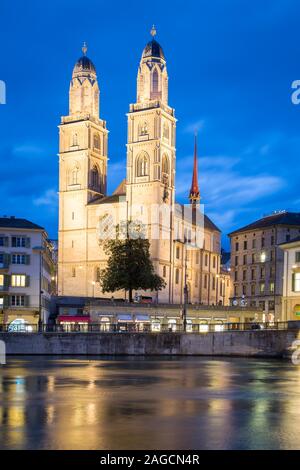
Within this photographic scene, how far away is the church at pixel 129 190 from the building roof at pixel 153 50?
0.20 m

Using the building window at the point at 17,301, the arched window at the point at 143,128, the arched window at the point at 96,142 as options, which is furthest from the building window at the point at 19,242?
the arched window at the point at 96,142

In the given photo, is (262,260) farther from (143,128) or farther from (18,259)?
(18,259)

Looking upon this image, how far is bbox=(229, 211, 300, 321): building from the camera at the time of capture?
104812mm

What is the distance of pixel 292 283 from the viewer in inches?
2872

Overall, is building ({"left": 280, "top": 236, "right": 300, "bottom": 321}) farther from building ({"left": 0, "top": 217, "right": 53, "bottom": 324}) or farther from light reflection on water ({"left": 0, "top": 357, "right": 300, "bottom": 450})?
light reflection on water ({"left": 0, "top": 357, "right": 300, "bottom": 450})

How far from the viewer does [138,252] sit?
311 ft

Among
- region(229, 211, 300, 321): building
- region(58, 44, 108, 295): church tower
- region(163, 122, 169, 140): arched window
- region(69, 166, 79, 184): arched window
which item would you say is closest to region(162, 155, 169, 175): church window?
region(163, 122, 169, 140): arched window

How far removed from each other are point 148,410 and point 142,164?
107 m

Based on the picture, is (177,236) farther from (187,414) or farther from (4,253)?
(187,414)

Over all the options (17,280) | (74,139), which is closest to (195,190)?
(74,139)

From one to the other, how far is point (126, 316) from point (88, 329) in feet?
65.8

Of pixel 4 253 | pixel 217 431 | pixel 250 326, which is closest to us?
pixel 217 431

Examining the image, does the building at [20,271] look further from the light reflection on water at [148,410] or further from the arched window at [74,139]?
the arched window at [74,139]

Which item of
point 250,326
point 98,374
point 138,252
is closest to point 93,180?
point 138,252
